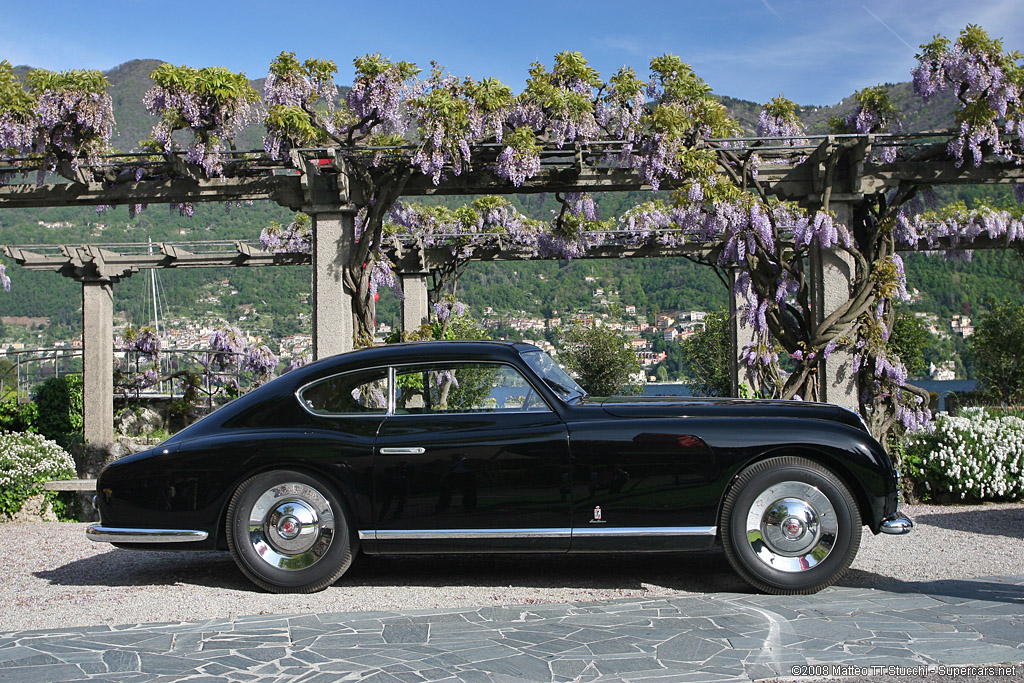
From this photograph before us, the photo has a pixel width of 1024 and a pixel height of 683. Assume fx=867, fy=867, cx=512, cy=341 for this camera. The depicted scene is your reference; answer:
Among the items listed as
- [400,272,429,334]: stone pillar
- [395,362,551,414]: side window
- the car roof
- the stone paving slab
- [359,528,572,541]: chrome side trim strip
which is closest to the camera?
the stone paving slab

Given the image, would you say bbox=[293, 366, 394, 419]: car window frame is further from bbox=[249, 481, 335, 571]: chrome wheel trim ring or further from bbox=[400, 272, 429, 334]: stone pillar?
bbox=[400, 272, 429, 334]: stone pillar

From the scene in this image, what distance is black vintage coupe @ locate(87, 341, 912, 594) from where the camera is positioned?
455 cm

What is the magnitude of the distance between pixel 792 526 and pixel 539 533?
1.32 meters

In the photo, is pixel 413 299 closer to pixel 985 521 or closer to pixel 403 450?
pixel 985 521

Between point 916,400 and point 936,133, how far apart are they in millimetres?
2832

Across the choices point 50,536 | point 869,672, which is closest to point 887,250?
point 869,672

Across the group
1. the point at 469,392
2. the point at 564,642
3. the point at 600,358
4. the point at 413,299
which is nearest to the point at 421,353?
the point at 469,392

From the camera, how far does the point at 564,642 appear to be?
3.69 m

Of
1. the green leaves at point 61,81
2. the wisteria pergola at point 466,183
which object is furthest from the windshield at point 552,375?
the green leaves at point 61,81

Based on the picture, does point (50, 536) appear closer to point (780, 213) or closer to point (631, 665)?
point (631, 665)

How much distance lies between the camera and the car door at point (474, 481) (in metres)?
4.60

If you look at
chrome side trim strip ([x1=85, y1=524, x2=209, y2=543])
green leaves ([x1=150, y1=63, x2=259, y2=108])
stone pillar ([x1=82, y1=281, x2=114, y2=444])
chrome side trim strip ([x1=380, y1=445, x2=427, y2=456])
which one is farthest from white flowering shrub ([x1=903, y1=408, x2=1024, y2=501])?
stone pillar ([x1=82, y1=281, x2=114, y2=444])

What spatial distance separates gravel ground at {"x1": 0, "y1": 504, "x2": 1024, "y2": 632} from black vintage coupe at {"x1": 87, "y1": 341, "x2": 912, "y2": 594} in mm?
254

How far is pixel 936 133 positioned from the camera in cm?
915
